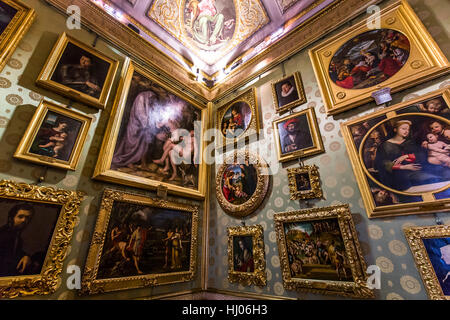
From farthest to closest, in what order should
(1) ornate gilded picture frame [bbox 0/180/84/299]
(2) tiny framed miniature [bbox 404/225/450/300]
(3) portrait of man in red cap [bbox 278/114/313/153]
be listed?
1. (3) portrait of man in red cap [bbox 278/114/313/153]
2. (1) ornate gilded picture frame [bbox 0/180/84/299]
3. (2) tiny framed miniature [bbox 404/225/450/300]

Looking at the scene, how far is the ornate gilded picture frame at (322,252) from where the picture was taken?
282 cm

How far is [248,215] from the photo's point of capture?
4.29 metres

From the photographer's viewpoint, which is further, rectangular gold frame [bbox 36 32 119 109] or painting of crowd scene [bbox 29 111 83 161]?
rectangular gold frame [bbox 36 32 119 109]

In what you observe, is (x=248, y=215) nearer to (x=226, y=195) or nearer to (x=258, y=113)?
(x=226, y=195)

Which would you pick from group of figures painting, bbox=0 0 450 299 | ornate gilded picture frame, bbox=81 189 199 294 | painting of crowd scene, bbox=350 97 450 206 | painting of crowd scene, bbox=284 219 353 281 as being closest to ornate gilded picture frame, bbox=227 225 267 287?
group of figures painting, bbox=0 0 450 299

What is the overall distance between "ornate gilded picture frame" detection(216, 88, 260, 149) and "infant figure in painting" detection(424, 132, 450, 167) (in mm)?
2903

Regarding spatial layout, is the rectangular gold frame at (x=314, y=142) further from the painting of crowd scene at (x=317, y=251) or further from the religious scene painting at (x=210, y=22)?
the religious scene painting at (x=210, y=22)

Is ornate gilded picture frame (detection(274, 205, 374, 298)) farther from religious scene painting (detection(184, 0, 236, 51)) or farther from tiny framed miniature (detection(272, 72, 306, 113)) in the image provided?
religious scene painting (detection(184, 0, 236, 51))

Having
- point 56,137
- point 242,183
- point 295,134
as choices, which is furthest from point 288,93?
point 56,137

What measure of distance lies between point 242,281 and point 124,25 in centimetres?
630

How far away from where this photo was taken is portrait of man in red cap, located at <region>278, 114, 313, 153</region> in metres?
3.93

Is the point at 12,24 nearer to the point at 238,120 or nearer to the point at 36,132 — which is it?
the point at 36,132

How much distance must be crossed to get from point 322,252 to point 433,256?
1.26 m

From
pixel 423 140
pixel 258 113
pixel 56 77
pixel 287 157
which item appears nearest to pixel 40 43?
pixel 56 77
